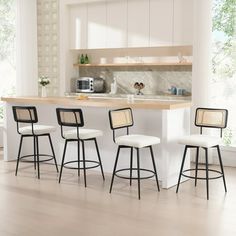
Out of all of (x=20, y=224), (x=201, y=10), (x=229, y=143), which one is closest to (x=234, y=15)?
(x=201, y=10)

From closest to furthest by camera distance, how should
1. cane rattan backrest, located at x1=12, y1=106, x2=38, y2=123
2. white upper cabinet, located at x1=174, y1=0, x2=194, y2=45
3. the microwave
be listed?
cane rattan backrest, located at x1=12, y1=106, x2=38, y2=123
white upper cabinet, located at x1=174, y1=0, x2=194, y2=45
the microwave

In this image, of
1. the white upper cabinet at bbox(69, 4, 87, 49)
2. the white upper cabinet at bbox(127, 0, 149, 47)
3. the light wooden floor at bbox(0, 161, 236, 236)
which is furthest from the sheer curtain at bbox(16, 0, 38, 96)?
the light wooden floor at bbox(0, 161, 236, 236)

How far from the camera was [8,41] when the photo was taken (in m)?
8.46

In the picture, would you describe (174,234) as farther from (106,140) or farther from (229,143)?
(229,143)

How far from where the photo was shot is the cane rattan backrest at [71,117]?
17.3ft

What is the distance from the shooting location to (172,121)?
5.46 metres

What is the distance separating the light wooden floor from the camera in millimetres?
4020

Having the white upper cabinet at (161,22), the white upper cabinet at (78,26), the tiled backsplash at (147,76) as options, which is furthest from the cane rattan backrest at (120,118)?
the white upper cabinet at (78,26)

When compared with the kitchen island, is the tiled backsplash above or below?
above

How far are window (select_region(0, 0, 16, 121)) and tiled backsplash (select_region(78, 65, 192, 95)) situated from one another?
50.8 inches

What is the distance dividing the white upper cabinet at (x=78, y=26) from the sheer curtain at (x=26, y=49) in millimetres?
667

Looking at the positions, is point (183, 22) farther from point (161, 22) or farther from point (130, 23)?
point (130, 23)

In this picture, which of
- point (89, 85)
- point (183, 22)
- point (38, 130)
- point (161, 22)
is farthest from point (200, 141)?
point (89, 85)

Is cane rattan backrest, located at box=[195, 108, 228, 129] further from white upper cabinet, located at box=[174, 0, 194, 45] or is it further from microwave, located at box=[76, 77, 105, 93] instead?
microwave, located at box=[76, 77, 105, 93]
